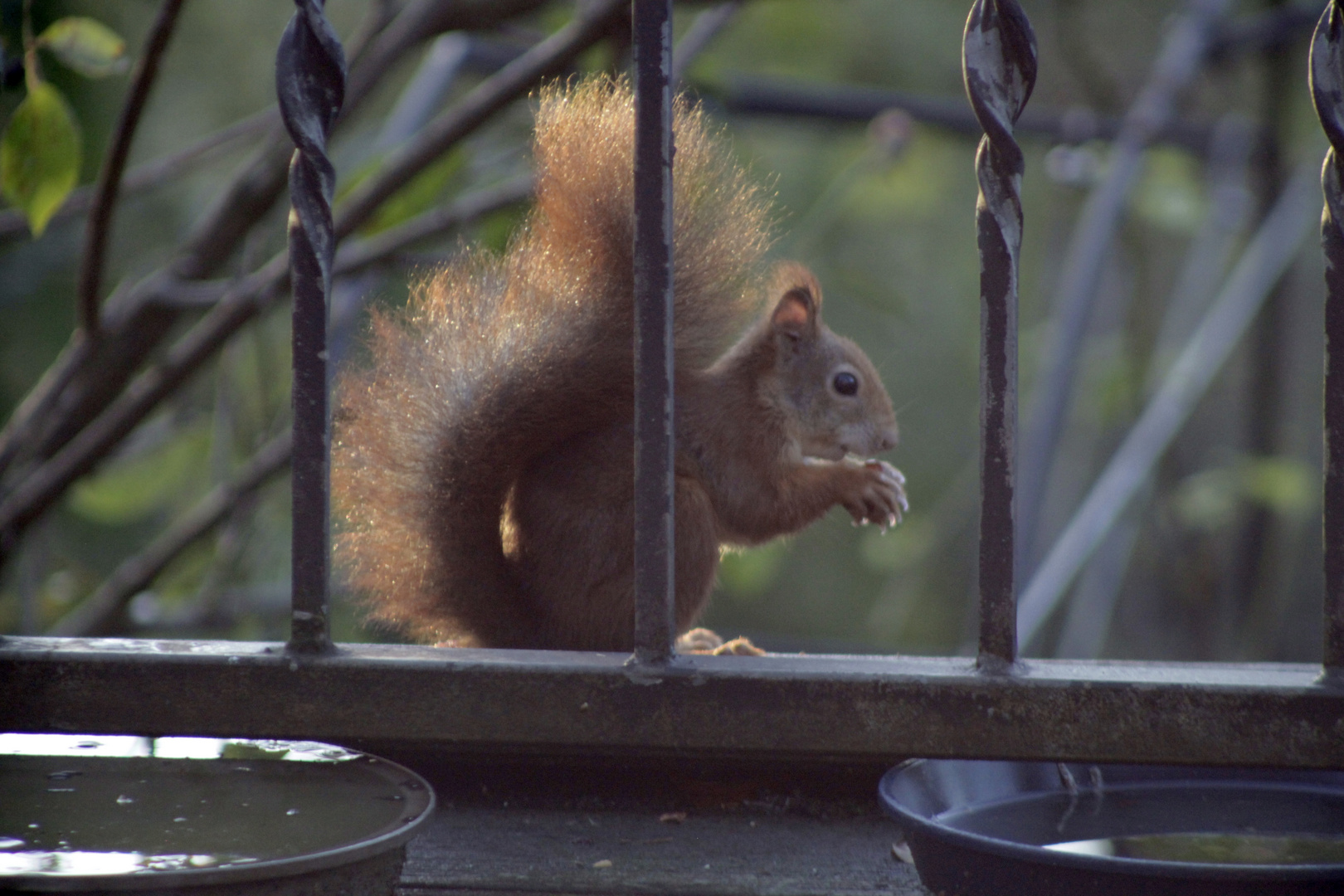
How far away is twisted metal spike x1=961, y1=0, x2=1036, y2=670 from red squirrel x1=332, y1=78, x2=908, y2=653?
0.21 metres

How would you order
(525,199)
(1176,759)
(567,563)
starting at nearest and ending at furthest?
(1176,759)
(567,563)
(525,199)

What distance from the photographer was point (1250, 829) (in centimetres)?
68

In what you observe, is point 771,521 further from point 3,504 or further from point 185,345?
point 3,504

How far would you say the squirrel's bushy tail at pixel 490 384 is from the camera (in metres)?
0.88

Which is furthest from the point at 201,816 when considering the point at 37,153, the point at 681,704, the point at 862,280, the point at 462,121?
the point at 862,280

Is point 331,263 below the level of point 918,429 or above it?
above

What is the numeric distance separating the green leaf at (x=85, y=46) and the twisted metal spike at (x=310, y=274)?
0.52 m

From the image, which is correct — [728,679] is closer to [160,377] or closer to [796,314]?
[796,314]

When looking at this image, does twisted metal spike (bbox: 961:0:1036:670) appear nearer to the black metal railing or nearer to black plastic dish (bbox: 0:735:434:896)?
the black metal railing

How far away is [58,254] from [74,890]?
209 cm

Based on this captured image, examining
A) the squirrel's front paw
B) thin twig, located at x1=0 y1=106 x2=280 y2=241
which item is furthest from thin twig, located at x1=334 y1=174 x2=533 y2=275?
the squirrel's front paw

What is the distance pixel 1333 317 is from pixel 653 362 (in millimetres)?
346

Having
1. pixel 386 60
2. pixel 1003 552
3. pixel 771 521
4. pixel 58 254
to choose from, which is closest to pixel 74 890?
pixel 1003 552

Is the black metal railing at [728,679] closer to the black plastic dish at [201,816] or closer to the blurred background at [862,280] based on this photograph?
the black plastic dish at [201,816]
